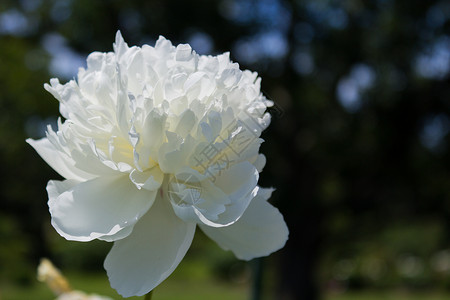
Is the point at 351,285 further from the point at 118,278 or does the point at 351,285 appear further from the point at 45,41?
the point at 118,278

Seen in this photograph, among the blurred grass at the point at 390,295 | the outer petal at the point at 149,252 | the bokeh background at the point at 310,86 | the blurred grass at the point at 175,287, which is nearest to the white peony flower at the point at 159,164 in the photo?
the outer petal at the point at 149,252

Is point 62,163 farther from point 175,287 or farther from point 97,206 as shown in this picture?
point 175,287

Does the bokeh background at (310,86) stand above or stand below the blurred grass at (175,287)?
above

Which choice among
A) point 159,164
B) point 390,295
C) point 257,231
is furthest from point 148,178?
point 390,295

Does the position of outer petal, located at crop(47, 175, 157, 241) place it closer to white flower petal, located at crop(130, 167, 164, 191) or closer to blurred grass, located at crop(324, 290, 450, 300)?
white flower petal, located at crop(130, 167, 164, 191)

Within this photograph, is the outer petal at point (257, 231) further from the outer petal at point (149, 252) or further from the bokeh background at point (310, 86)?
the bokeh background at point (310, 86)

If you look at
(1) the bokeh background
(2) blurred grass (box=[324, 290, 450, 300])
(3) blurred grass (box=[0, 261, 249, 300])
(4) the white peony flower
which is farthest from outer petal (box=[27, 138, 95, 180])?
(2) blurred grass (box=[324, 290, 450, 300])

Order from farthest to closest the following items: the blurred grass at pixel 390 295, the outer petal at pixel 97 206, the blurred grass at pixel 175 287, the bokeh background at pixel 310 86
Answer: the blurred grass at pixel 390 295
the blurred grass at pixel 175 287
the bokeh background at pixel 310 86
the outer petal at pixel 97 206
